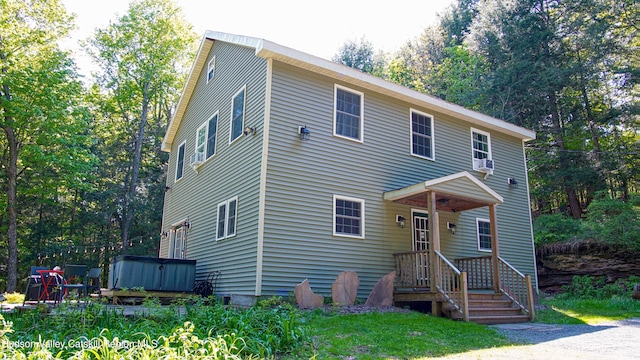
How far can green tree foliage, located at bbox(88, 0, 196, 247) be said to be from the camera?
91.1ft

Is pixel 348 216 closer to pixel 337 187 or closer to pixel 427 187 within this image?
pixel 337 187

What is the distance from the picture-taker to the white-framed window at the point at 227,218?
11410 millimetres

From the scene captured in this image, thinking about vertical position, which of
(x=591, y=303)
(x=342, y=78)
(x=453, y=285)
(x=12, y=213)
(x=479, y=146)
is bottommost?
(x=591, y=303)

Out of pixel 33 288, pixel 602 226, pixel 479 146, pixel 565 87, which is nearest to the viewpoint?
pixel 33 288

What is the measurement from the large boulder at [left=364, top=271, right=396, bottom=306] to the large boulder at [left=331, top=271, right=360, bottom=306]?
14.5 inches

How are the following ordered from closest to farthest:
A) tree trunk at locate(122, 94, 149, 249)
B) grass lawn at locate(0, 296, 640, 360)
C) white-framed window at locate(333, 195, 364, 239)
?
grass lawn at locate(0, 296, 640, 360), white-framed window at locate(333, 195, 364, 239), tree trunk at locate(122, 94, 149, 249)

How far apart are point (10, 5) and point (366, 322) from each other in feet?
71.6

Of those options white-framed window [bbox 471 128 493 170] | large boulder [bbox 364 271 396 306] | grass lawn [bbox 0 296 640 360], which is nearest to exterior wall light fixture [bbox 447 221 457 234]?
white-framed window [bbox 471 128 493 170]

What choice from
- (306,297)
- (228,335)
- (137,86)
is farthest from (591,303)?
(137,86)

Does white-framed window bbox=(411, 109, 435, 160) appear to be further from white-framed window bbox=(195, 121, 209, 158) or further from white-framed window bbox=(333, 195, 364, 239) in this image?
white-framed window bbox=(195, 121, 209, 158)

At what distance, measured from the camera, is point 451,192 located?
1097cm

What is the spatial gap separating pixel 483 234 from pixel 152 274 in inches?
372

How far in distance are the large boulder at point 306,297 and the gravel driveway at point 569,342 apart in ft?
11.6

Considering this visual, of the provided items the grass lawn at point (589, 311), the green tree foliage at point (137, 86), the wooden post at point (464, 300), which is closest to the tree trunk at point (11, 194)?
the green tree foliage at point (137, 86)
